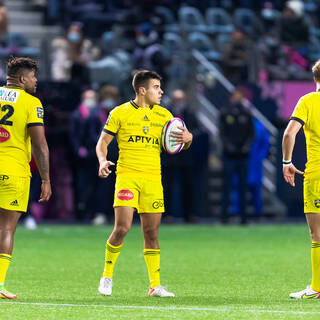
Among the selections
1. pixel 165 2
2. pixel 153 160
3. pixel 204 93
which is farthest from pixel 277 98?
pixel 153 160

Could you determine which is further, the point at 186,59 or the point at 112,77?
the point at 186,59

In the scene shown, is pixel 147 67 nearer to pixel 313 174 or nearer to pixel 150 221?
pixel 150 221

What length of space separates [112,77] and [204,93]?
229cm

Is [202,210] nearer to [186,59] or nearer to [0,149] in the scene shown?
[186,59]

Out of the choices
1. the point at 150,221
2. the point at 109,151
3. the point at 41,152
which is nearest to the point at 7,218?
the point at 41,152

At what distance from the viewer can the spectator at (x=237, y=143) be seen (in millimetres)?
→ 19422

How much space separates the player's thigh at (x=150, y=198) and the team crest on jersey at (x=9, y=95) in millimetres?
1371

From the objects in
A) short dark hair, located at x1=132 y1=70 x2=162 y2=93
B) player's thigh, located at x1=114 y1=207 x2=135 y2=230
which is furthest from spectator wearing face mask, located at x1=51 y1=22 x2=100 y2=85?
player's thigh, located at x1=114 y1=207 x2=135 y2=230

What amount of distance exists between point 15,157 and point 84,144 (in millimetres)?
10552

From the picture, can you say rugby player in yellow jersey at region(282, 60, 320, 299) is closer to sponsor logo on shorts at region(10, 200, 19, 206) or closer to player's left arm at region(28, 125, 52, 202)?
player's left arm at region(28, 125, 52, 202)

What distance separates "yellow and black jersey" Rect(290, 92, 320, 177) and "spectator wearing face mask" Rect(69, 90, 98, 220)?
34.4ft

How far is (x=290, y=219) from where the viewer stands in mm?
21641

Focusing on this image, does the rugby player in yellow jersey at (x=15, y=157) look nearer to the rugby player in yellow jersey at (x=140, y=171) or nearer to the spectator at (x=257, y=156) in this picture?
the rugby player in yellow jersey at (x=140, y=171)

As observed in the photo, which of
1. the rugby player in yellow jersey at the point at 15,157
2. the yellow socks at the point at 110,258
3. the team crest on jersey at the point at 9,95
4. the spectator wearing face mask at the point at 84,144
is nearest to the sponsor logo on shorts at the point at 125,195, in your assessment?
the yellow socks at the point at 110,258
